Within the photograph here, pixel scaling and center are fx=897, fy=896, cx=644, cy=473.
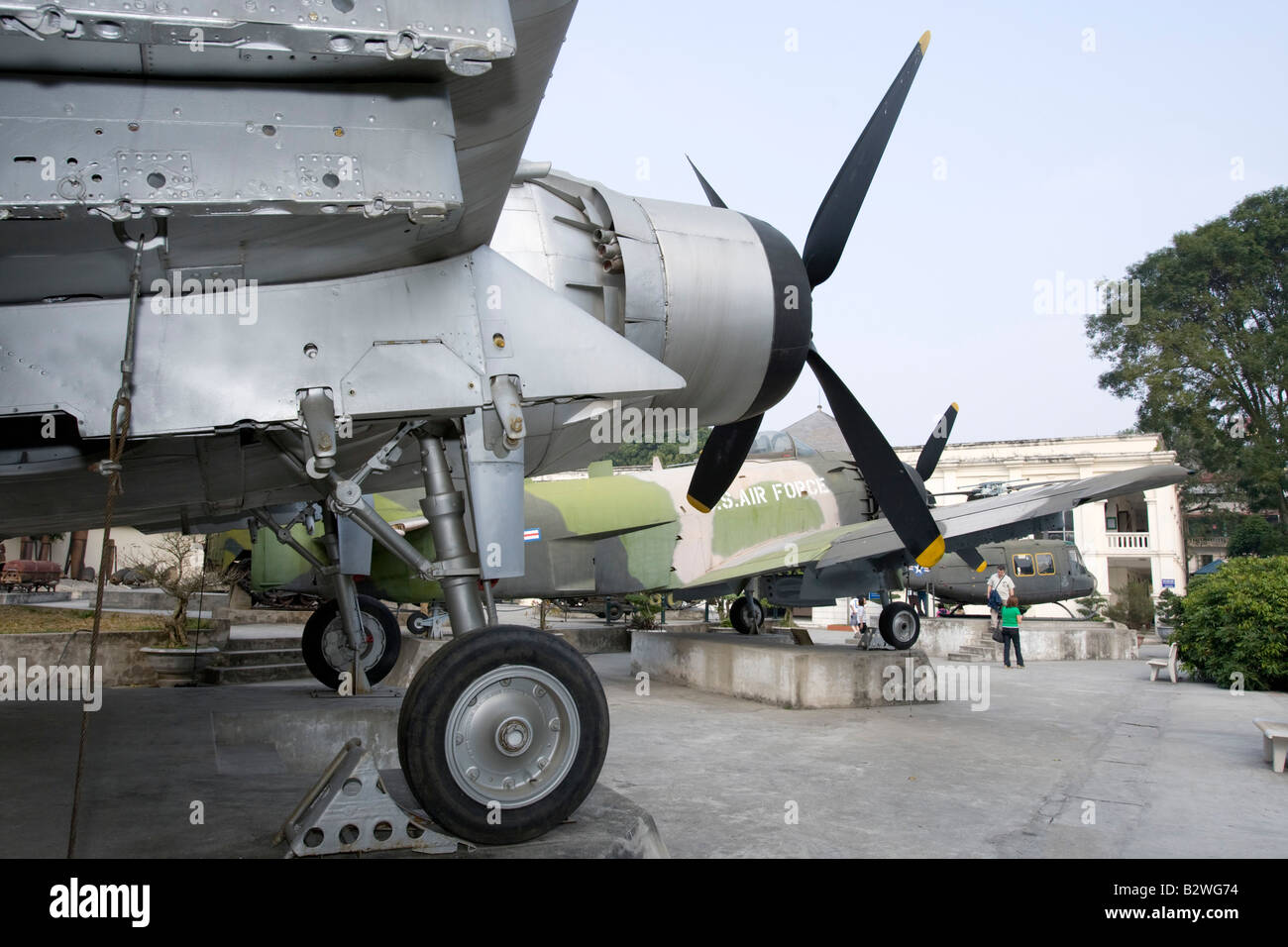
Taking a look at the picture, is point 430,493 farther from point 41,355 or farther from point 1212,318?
point 1212,318

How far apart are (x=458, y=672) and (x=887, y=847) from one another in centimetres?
331

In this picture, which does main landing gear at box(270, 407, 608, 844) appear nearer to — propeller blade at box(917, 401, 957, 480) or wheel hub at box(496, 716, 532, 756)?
wheel hub at box(496, 716, 532, 756)

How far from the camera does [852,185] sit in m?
7.62

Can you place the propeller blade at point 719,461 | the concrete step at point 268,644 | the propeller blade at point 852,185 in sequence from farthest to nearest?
the concrete step at point 268,644
the propeller blade at point 719,461
the propeller blade at point 852,185

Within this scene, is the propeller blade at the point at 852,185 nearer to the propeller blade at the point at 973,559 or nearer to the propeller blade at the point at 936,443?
the propeller blade at the point at 973,559

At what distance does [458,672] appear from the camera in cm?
427

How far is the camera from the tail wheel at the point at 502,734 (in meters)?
4.16

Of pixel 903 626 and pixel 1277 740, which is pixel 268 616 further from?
pixel 1277 740

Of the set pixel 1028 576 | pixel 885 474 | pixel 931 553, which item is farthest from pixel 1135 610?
pixel 885 474

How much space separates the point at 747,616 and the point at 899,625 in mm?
3535

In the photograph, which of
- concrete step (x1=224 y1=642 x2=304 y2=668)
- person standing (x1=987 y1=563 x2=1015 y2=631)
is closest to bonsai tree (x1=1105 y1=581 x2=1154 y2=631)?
person standing (x1=987 y1=563 x2=1015 y2=631)

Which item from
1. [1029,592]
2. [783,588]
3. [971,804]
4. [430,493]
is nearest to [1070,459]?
[1029,592]

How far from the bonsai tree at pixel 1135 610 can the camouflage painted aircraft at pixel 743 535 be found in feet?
48.3

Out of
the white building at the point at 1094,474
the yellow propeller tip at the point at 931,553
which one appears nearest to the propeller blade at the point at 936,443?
the yellow propeller tip at the point at 931,553
